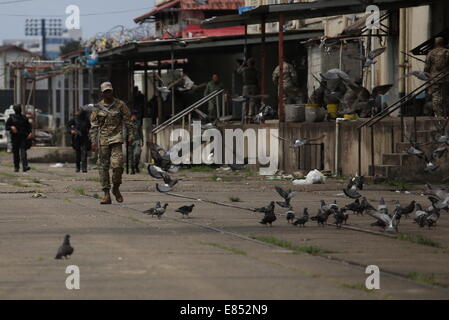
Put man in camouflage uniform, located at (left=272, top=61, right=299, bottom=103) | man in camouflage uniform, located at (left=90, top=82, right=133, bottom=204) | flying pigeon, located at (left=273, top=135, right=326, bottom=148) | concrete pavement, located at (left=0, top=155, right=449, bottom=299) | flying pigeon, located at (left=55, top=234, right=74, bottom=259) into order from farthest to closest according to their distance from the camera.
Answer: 1. man in camouflage uniform, located at (left=272, top=61, right=299, bottom=103)
2. flying pigeon, located at (left=273, top=135, right=326, bottom=148)
3. man in camouflage uniform, located at (left=90, top=82, right=133, bottom=204)
4. flying pigeon, located at (left=55, top=234, right=74, bottom=259)
5. concrete pavement, located at (left=0, top=155, right=449, bottom=299)

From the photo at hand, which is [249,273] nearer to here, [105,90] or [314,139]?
[105,90]

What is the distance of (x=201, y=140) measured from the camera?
119ft

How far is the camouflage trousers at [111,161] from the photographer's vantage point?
20469 mm

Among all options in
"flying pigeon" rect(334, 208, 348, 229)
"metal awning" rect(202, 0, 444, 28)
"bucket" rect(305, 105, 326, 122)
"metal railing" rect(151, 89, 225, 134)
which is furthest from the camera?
"metal railing" rect(151, 89, 225, 134)

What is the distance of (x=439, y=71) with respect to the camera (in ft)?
89.6

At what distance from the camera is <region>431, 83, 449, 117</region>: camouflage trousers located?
87.5 feet

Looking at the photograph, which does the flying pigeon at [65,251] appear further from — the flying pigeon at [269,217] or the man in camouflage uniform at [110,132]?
the man in camouflage uniform at [110,132]

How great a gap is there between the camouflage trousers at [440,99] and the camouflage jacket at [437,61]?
446 mm

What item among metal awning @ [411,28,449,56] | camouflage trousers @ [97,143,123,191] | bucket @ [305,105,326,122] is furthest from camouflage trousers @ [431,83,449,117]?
camouflage trousers @ [97,143,123,191]

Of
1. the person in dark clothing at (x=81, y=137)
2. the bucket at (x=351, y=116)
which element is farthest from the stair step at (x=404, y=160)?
the person in dark clothing at (x=81, y=137)

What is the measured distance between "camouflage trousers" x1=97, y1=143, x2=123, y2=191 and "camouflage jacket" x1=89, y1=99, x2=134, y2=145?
0.38 ft

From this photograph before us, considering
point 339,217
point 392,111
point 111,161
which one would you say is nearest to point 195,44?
point 392,111

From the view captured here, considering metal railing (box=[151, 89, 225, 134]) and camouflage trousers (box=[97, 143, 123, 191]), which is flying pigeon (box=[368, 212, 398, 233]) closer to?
camouflage trousers (box=[97, 143, 123, 191])
